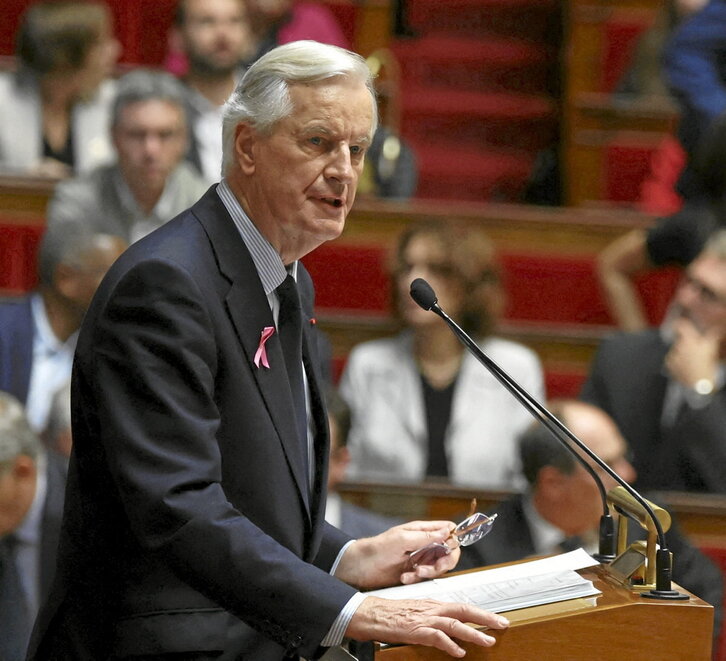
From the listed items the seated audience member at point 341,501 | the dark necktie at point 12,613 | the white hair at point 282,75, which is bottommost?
the dark necktie at point 12,613

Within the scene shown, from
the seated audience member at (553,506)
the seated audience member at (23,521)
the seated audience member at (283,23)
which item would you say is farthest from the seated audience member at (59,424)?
the seated audience member at (283,23)

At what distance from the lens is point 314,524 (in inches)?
40.6

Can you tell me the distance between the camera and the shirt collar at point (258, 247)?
1.02m

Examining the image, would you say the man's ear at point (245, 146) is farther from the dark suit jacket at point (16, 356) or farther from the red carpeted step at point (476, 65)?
the red carpeted step at point (476, 65)

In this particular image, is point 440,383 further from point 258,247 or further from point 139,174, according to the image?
point 258,247

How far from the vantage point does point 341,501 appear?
2029 mm

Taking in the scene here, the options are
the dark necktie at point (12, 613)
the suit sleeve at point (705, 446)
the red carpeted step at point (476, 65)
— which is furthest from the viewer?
the red carpeted step at point (476, 65)

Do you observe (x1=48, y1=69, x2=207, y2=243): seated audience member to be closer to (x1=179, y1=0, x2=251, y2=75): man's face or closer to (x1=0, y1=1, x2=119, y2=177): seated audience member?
(x1=0, y1=1, x2=119, y2=177): seated audience member

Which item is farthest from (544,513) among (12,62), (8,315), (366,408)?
(12,62)

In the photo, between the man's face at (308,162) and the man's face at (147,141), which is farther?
the man's face at (147,141)

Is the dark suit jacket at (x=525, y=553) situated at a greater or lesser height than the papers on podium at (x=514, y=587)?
lesser

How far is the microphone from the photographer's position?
0.97m

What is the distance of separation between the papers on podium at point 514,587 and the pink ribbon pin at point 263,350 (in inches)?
7.3

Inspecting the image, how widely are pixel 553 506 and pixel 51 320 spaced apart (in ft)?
2.86
